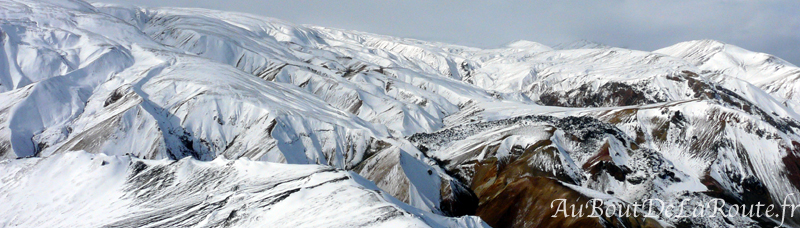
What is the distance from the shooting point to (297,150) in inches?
3381

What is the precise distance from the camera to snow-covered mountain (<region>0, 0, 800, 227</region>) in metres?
39.9

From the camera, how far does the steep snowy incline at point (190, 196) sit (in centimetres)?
3325

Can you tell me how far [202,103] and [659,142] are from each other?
351ft

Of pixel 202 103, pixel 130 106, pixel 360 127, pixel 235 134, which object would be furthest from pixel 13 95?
pixel 360 127

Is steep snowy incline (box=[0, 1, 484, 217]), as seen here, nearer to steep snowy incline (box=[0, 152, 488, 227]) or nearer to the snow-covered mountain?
the snow-covered mountain

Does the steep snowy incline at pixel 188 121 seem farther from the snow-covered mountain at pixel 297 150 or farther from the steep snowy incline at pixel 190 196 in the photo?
the steep snowy incline at pixel 190 196

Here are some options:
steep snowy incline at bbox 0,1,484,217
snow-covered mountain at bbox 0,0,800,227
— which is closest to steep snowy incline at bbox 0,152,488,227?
snow-covered mountain at bbox 0,0,800,227

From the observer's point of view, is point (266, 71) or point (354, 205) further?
point (266, 71)

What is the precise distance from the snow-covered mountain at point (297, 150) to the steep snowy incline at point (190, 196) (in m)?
0.18

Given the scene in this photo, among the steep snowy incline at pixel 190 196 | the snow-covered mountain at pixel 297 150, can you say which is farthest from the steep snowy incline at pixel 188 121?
the steep snowy incline at pixel 190 196

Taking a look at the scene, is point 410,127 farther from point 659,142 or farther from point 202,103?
point 659,142

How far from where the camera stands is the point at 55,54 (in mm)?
106750

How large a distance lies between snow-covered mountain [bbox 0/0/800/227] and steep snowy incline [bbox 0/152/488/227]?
18cm

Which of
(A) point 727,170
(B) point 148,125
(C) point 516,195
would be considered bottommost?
(A) point 727,170
